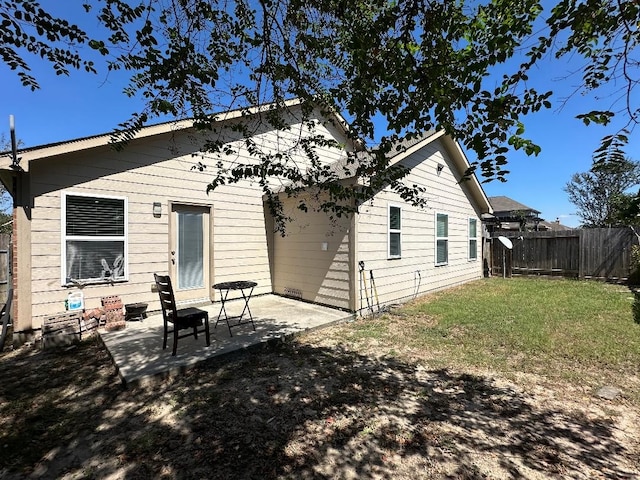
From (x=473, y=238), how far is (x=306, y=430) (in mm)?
10427

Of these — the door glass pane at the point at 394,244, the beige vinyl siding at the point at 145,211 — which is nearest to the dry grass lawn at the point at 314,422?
the beige vinyl siding at the point at 145,211

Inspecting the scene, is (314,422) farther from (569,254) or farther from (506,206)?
(506,206)

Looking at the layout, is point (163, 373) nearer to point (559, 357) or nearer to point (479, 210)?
point (559, 357)

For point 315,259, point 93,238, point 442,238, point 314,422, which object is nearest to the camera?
point 314,422

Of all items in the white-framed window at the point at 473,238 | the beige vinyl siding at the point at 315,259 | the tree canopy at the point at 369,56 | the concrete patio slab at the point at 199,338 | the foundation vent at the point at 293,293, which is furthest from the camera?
the white-framed window at the point at 473,238

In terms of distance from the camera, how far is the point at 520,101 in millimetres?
2021

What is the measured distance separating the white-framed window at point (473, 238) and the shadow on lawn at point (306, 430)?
8.40 m

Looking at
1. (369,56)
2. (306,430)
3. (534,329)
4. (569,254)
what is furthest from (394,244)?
(569,254)

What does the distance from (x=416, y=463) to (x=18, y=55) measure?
424 cm

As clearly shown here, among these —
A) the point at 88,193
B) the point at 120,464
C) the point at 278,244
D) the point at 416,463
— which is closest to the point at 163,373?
the point at 120,464

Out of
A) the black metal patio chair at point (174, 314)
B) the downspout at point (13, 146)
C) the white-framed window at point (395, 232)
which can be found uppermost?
the downspout at point (13, 146)

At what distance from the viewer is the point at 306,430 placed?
109 inches

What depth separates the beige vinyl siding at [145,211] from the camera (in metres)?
5.19

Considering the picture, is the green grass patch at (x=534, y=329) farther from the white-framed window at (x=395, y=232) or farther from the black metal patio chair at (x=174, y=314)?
the black metal patio chair at (x=174, y=314)
